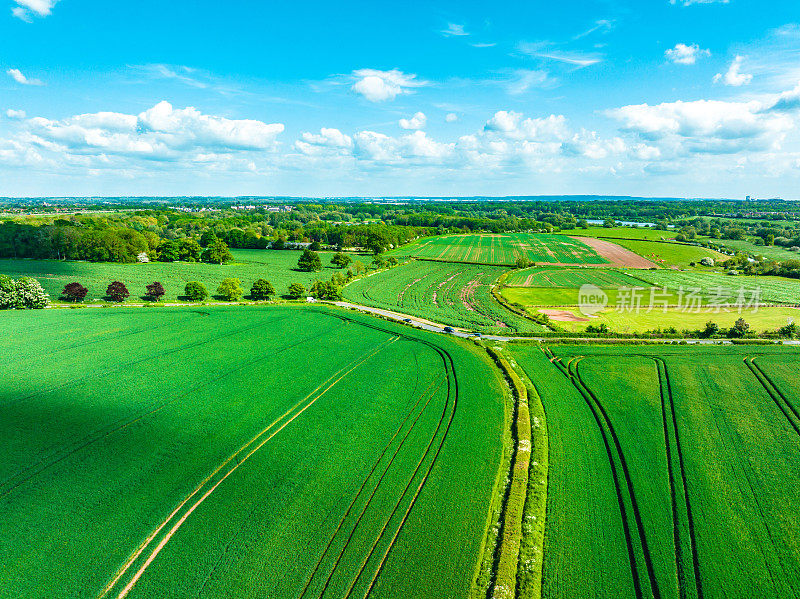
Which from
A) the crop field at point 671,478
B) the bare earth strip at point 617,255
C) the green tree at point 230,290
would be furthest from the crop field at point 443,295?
the bare earth strip at point 617,255

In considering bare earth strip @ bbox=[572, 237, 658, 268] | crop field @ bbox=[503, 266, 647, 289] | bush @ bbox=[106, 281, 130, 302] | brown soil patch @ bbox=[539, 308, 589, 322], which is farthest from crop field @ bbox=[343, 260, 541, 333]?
bare earth strip @ bbox=[572, 237, 658, 268]

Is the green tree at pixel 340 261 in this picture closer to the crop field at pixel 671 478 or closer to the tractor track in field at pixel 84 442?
the tractor track in field at pixel 84 442

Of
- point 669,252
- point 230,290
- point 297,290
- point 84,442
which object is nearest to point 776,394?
point 84,442

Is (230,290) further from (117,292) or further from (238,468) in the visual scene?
(238,468)

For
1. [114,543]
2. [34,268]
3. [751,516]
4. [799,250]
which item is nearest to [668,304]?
[751,516]

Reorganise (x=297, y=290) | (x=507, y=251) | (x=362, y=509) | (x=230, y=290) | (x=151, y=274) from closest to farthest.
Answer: (x=362, y=509) → (x=230, y=290) → (x=297, y=290) → (x=151, y=274) → (x=507, y=251)

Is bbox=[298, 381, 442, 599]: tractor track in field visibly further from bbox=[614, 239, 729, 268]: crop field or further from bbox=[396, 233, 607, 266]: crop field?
bbox=[614, 239, 729, 268]: crop field
